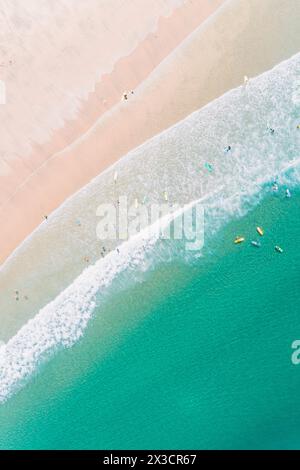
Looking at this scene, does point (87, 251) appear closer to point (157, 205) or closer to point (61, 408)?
point (157, 205)

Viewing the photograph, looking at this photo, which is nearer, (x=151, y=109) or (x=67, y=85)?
(x=67, y=85)

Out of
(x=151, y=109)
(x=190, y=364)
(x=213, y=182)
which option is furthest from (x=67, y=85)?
(x=190, y=364)

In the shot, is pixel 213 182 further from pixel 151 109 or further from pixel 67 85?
pixel 67 85

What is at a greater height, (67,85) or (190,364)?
(67,85)

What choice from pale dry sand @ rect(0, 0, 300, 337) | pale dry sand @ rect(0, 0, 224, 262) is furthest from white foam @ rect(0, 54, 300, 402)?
pale dry sand @ rect(0, 0, 224, 262)

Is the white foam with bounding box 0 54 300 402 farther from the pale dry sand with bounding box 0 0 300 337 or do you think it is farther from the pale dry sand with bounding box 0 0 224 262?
the pale dry sand with bounding box 0 0 224 262

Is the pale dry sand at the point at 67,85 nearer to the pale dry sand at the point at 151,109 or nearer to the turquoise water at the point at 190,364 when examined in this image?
the pale dry sand at the point at 151,109

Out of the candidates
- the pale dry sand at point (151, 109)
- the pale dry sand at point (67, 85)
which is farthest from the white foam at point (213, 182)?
the pale dry sand at point (67, 85)

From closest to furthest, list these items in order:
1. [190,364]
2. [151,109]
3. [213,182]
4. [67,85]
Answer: [67,85]
[151,109]
[190,364]
[213,182]
